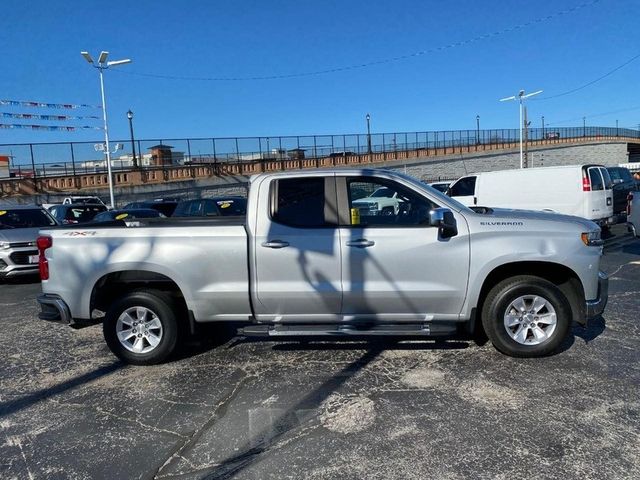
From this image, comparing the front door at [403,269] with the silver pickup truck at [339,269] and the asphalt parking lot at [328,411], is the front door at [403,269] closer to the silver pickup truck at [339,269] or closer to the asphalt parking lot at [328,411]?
the silver pickup truck at [339,269]

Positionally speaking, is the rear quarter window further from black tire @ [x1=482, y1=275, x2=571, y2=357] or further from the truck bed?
the truck bed

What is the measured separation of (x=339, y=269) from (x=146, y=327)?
205 cm

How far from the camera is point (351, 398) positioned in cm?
420

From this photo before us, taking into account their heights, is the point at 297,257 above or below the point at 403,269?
above

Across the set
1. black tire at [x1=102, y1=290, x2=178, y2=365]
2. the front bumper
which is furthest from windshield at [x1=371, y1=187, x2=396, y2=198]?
black tire at [x1=102, y1=290, x2=178, y2=365]

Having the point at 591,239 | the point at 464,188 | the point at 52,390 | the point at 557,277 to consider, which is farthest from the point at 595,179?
the point at 52,390

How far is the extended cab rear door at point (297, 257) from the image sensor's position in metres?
4.76

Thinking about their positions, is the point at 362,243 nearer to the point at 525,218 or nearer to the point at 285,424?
the point at 525,218

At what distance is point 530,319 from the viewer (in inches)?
190

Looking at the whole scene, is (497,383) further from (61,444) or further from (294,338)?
(61,444)

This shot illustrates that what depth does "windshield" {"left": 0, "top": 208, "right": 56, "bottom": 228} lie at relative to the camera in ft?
36.6

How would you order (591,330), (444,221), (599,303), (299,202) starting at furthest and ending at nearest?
(591,330), (299,202), (599,303), (444,221)

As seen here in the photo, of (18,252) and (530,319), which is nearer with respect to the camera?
(530,319)

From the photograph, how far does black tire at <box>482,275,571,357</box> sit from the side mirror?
73 centimetres
